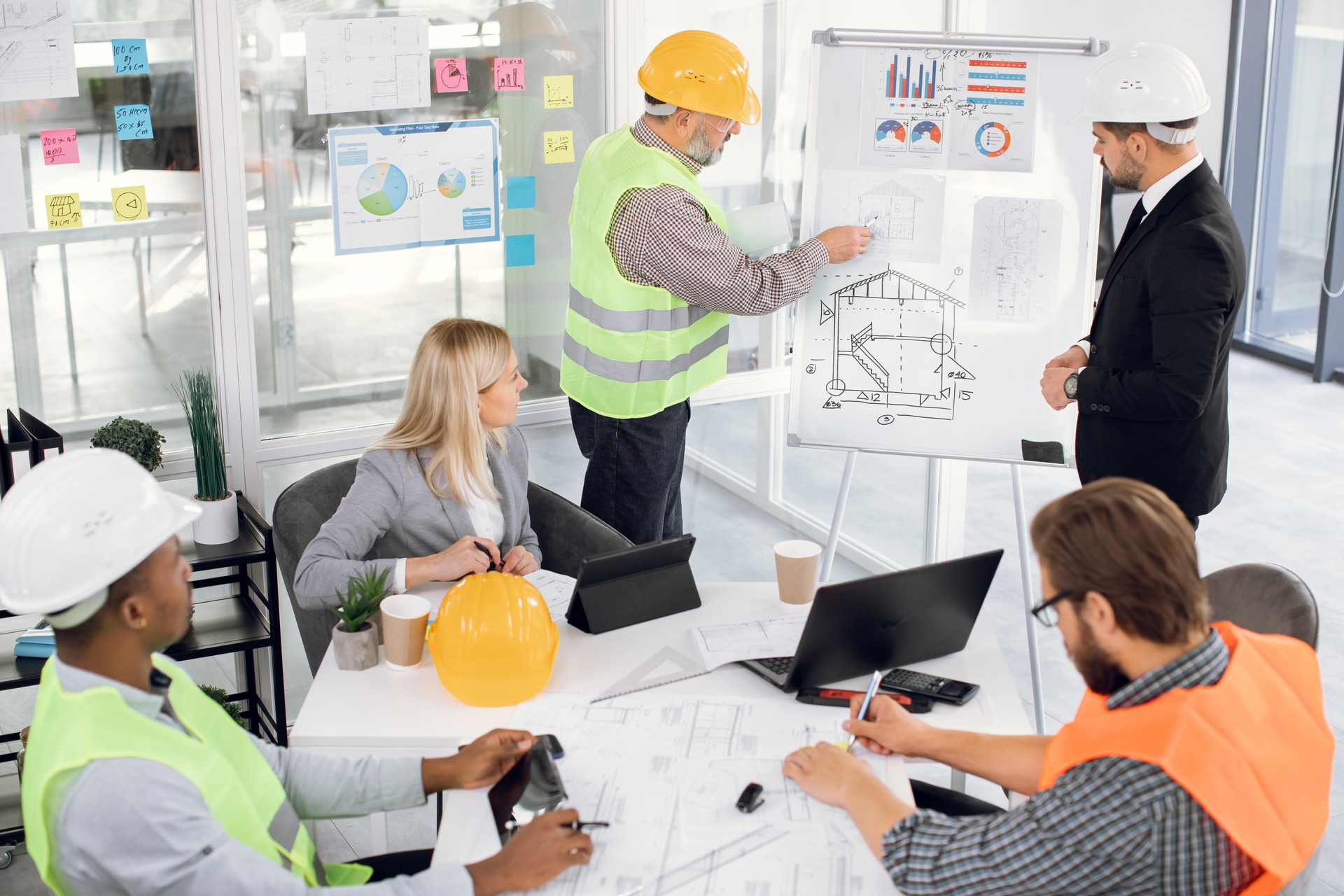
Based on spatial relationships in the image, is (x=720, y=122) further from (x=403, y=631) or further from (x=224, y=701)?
(x=224, y=701)

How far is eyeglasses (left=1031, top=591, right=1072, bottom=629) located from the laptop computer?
0.40 m

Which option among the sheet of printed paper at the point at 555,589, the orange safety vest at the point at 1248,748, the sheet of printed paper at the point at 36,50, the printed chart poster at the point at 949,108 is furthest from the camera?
the printed chart poster at the point at 949,108

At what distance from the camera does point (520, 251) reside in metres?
3.46

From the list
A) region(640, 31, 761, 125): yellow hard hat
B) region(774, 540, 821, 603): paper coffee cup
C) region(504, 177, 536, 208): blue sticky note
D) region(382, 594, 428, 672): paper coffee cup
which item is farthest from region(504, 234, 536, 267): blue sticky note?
region(382, 594, 428, 672): paper coffee cup

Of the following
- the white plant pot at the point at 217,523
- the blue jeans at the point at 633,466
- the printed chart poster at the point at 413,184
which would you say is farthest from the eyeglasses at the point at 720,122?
the white plant pot at the point at 217,523

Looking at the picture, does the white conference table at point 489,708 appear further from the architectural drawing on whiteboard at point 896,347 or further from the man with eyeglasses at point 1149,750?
the architectural drawing on whiteboard at point 896,347

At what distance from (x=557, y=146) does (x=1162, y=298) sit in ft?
5.42

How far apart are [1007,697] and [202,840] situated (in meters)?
1.25

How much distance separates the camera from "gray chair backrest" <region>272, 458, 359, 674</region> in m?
2.72

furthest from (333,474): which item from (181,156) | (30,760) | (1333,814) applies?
(1333,814)

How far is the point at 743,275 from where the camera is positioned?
3033 mm

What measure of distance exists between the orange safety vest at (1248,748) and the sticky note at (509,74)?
2402 millimetres

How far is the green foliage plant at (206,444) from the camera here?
2896 mm

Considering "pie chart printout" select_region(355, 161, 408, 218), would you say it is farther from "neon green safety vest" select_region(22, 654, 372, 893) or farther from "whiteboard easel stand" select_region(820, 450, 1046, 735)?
"neon green safety vest" select_region(22, 654, 372, 893)
